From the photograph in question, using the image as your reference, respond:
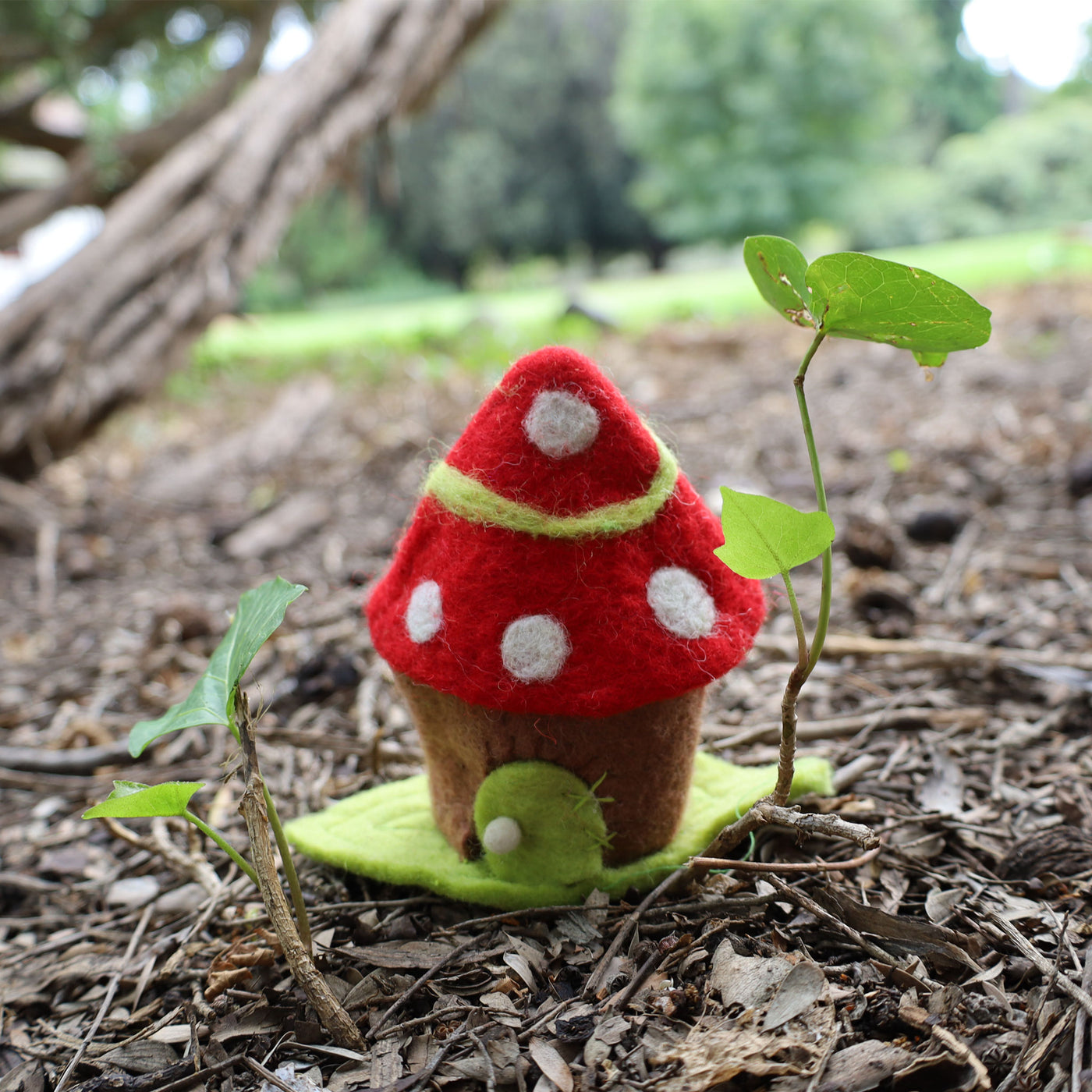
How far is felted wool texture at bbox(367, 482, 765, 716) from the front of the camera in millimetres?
1001

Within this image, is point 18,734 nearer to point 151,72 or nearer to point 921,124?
point 151,72

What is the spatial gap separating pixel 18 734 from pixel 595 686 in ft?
4.93

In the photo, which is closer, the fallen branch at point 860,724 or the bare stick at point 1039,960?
the bare stick at point 1039,960

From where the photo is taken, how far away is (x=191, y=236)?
3598 millimetres

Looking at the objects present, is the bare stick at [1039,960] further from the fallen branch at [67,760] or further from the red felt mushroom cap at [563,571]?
the fallen branch at [67,760]

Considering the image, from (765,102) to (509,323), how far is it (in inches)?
542

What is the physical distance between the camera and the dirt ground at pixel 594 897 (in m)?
0.89

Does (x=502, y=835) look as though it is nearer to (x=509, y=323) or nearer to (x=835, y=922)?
(x=835, y=922)

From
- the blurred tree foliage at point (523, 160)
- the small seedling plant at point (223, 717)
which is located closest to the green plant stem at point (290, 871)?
the small seedling plant at point (223, 717)

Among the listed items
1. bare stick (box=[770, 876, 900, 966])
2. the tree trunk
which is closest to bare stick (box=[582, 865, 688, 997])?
bare stick (box=[770, 876, 900, 966])

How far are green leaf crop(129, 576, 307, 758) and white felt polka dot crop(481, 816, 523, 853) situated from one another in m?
0.33

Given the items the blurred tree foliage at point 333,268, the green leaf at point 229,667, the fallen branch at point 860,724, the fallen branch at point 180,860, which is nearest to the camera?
the green leaf at point 229,667

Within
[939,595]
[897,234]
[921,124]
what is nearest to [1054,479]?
[939,595]

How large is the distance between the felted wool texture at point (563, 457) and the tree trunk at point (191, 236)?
2807mm
